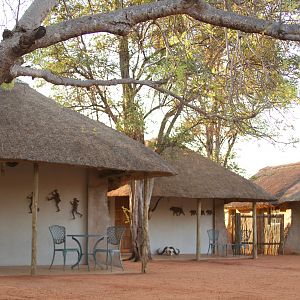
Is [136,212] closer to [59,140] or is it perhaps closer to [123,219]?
[123,219]

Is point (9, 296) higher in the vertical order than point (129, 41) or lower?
lower

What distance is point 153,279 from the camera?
436 inches

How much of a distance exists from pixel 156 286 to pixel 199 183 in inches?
368

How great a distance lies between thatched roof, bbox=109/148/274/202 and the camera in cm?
1844

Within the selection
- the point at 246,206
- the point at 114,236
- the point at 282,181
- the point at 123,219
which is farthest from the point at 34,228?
the point at 282,181

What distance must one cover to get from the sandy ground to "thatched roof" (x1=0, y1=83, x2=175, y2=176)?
6.46 ft

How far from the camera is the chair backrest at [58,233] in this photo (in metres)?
12.4

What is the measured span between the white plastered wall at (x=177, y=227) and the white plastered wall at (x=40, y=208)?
19.8ft

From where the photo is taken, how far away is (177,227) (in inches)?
781

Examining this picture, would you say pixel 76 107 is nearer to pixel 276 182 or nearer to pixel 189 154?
pixel 189 154

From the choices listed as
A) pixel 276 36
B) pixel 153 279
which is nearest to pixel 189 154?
pixel 153 279

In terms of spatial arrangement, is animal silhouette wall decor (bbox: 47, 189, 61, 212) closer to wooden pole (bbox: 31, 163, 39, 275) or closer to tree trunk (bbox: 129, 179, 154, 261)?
wooden pole (bbox: 31, 163, 39, 275)

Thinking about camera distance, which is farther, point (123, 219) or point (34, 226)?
point (123, 219)

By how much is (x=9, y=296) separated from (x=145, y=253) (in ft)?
15.7
